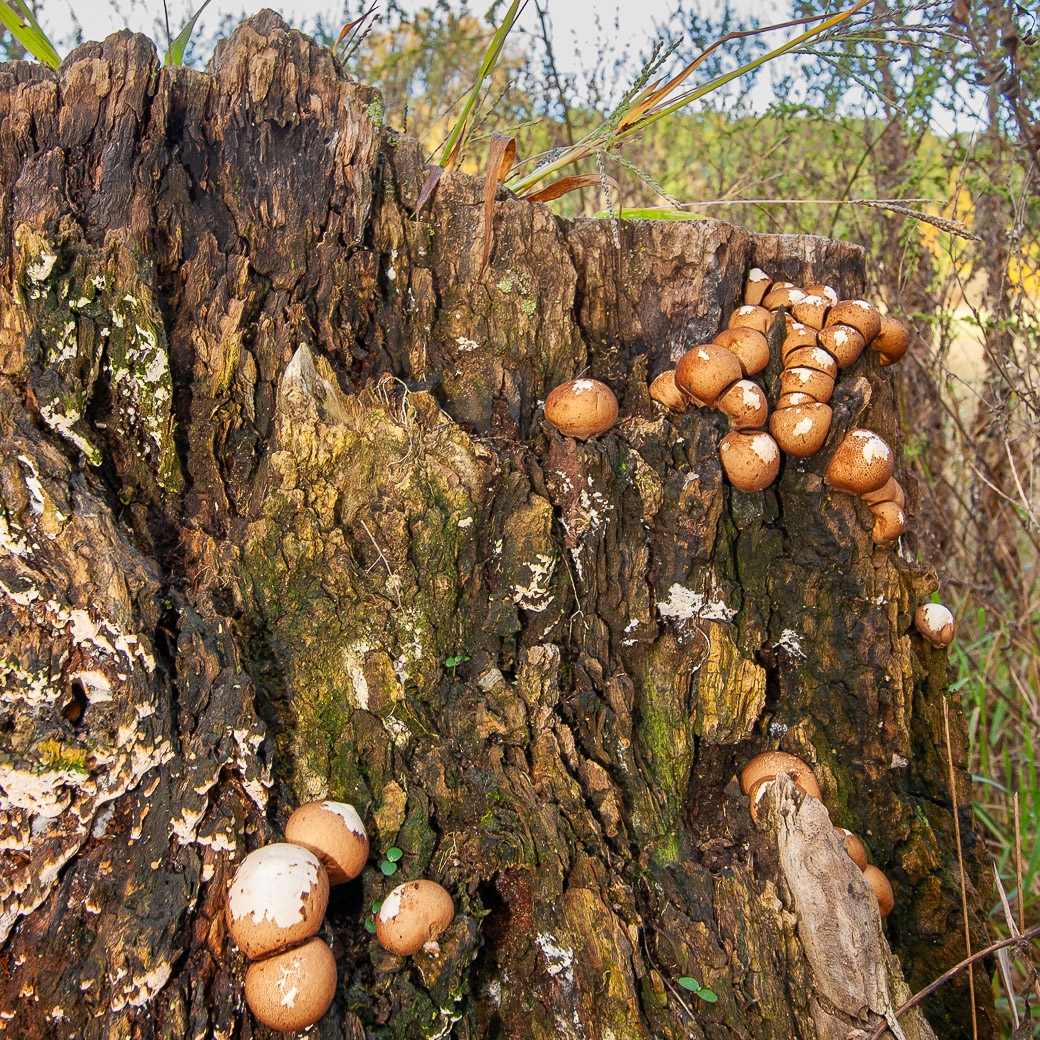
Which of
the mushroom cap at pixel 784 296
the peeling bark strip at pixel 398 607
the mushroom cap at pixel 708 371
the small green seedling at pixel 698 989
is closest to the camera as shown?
the peeling bark strip at pixel 398 607

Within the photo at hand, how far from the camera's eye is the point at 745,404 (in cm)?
243

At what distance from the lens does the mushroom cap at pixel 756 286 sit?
268 centimetres

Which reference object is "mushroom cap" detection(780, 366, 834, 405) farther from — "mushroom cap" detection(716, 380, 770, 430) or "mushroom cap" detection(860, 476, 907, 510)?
"mushroom cap" detection(860, 476, 907, 510)

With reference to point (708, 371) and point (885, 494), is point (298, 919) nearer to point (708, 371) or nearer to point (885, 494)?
point (708, 371)

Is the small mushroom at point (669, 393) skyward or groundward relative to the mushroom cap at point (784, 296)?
groundward

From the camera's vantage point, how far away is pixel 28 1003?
169 cm

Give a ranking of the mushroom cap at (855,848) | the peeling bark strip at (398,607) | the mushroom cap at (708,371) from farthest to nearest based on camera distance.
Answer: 1. the mushroom cap at (708,371)
2. the mushroom cap at (855,848)
3. the peeling bark strip at (398,607)

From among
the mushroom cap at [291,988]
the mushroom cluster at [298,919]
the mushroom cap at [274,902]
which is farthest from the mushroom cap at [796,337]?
the mushroom cap at [291,988]

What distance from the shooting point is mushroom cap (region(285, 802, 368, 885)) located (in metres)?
1.91

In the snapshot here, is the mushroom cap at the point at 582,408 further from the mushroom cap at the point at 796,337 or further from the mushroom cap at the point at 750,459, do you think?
the mushroom cap at the point at 796,337

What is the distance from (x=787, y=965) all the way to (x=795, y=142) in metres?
5.84

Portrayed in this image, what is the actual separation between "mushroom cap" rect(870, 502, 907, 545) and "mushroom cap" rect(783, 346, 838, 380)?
46 cm

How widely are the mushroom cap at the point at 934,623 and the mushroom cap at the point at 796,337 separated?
1014mm

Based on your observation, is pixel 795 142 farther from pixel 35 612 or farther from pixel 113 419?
pixel 35 612
